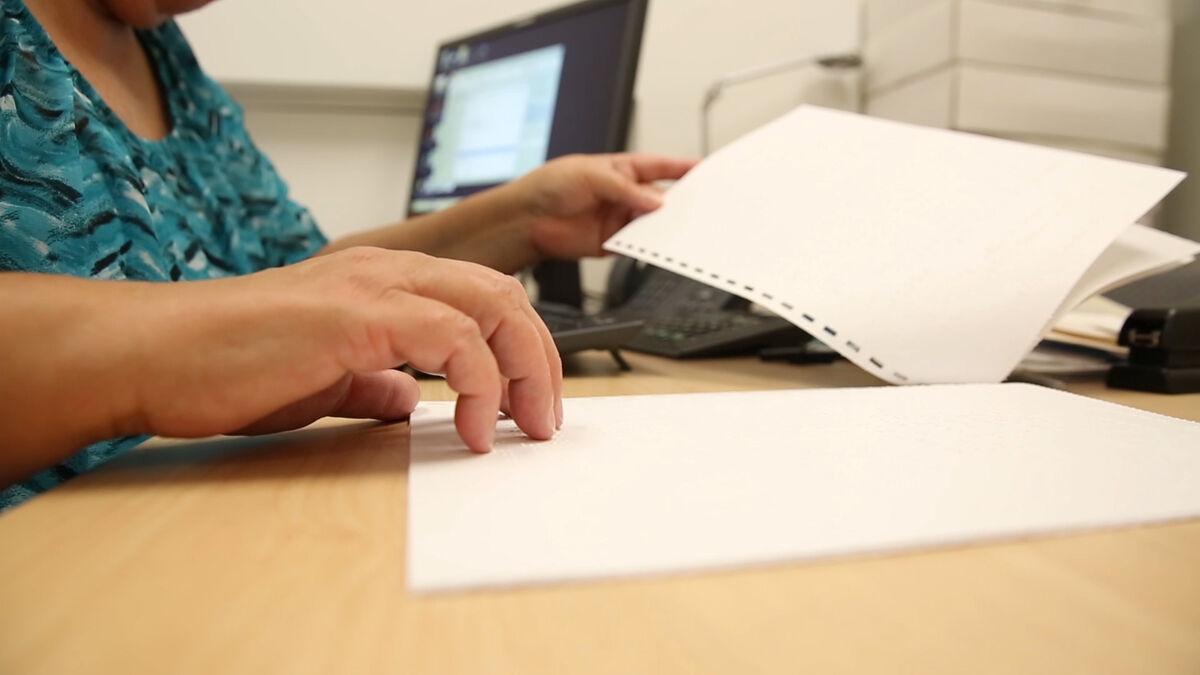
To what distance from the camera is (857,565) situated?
7.9 inches

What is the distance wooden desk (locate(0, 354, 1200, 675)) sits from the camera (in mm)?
157

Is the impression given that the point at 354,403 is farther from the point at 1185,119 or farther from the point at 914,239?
the point at 1185,119

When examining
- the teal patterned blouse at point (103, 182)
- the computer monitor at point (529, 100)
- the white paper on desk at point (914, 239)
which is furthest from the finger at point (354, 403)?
the computer monitor at point (529, 100)

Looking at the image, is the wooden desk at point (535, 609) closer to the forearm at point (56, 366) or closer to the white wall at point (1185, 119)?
the forearm at point (56, 366)

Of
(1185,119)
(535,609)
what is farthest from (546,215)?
(1185,119)

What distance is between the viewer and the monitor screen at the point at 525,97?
954 millimetres

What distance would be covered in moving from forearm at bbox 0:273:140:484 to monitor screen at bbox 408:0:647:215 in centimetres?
70

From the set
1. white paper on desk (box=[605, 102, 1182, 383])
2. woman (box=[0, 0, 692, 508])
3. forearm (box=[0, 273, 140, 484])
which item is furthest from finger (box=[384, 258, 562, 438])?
white paper on desk (box=[605, 102, 1182, 383])

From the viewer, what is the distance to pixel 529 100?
1.07 metres

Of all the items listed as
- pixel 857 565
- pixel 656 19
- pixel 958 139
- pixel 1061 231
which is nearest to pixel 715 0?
pixel 656 19

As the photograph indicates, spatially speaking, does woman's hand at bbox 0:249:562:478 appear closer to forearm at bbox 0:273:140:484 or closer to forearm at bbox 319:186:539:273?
forearm at bbox 0:273:140:484

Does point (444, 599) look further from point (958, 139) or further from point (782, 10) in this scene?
point (782, 10)

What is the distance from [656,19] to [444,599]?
1.30m

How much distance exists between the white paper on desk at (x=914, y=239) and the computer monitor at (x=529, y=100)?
36 cm
